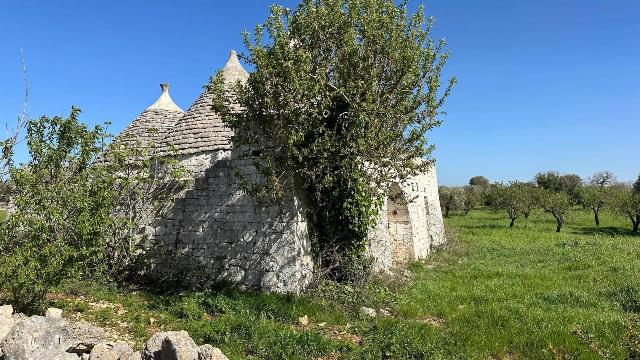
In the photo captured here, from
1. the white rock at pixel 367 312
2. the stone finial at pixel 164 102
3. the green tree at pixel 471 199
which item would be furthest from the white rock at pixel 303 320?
the green tree at pixel 471 199

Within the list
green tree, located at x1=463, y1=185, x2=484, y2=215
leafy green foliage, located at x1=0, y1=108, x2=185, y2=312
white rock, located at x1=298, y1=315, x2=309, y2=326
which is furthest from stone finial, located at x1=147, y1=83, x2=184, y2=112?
green tree, located at x1=463, y1=185, x2=484, y2=215

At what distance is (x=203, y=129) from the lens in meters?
11.0

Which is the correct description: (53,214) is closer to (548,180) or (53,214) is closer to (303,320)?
(303,320)

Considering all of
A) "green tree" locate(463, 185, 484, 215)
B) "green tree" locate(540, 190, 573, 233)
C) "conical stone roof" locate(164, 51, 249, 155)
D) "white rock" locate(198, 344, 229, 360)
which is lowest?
"white rock" locate(198, 344, 229, 360)

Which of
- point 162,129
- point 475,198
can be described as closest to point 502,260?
point 162,129

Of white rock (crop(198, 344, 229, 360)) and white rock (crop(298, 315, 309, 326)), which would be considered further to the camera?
white rock (crop(298, 315, 309, 326))

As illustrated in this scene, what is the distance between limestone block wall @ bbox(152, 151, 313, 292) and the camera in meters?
9.16

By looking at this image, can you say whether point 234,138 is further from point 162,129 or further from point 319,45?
point 162,129

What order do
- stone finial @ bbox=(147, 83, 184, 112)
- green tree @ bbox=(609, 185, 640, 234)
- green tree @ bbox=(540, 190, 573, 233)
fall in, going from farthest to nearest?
green tree @ bbox=(609, 185, 640, 234)
green tree @ bbox=(540, 190, 573, 233)
stone finial @ bbox=(147, 83, 184, 112)

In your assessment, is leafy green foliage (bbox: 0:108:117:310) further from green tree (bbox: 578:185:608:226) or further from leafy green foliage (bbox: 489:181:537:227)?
green tree (bbox: 578:185:608:226)

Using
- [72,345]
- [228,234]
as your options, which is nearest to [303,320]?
[228,234]

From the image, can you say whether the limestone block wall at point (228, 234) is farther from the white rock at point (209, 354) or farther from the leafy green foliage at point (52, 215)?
the white rock at point (209, 354)

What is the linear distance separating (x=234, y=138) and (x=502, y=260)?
32.0ft

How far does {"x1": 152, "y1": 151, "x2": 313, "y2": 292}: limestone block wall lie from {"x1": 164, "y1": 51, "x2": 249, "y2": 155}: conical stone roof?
0.72 ft
